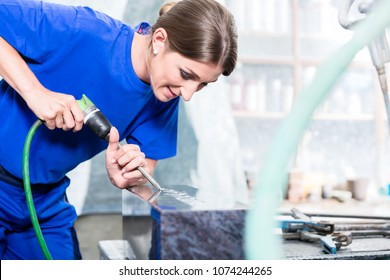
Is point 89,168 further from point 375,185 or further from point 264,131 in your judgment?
point 375,185

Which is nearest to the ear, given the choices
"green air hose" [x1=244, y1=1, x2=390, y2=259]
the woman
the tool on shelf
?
the woman

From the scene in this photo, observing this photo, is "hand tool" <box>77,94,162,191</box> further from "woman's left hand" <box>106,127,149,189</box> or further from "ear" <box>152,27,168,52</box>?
"ear" <box>152,27,168,52</box>

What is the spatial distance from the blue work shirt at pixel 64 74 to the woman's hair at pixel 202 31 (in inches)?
4.6

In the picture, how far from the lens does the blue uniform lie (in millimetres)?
878

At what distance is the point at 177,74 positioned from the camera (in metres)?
0.89

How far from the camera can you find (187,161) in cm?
153

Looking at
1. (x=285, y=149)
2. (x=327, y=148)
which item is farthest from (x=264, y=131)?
(x=285, y=149)

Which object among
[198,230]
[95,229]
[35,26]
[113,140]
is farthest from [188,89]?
[95,229]


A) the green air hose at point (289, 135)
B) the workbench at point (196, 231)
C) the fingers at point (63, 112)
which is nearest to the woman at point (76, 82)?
the fingers at point (63, 112)

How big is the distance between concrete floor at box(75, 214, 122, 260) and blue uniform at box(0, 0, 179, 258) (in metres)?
0.45

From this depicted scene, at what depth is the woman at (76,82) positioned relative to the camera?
2.81 ft

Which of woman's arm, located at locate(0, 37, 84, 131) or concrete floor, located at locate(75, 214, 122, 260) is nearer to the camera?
woman's arm, located at locate(0, 37, 84, 131)

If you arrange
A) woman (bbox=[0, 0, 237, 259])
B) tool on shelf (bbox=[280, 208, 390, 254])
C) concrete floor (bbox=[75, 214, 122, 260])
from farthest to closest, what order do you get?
concrete floor (bbox=[75, 214, 122, 260]) < woman (bbox=[0, 0, 237, 259]) < tool on shelf (bbox=[280, 208, 390, 254])
